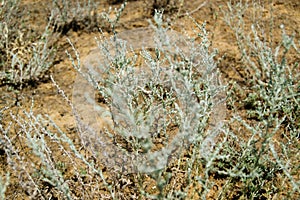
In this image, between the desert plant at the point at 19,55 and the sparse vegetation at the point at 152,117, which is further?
the desert plant at the point at 19,55

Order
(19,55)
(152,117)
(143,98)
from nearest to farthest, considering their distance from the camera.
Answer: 1. (152,117)
2. (143,98)
3. (19,55)

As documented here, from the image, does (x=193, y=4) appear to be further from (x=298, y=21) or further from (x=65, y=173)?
(x=65, y=173)

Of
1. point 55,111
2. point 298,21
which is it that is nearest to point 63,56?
point 55,111

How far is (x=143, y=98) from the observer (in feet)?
7.75

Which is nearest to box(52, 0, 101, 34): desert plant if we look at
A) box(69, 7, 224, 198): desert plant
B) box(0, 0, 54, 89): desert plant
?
box(0, 0, 54, 89): desert plant

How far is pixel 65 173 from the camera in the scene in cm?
204

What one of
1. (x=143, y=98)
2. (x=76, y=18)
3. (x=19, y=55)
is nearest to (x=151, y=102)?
(x=143, y=98)

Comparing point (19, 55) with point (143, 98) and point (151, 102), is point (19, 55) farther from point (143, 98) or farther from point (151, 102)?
point (151, 102)

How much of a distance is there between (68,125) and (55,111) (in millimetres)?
177

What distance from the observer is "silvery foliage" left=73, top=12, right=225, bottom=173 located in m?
1.58

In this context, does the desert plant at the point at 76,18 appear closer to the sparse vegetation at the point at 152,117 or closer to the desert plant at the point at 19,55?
the sparse vegetation at the point at 152,117

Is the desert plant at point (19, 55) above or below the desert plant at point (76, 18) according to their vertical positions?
below

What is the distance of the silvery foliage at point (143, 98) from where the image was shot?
1.58 meters

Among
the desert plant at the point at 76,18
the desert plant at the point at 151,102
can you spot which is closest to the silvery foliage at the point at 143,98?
the desert plant at the point at 151,102
